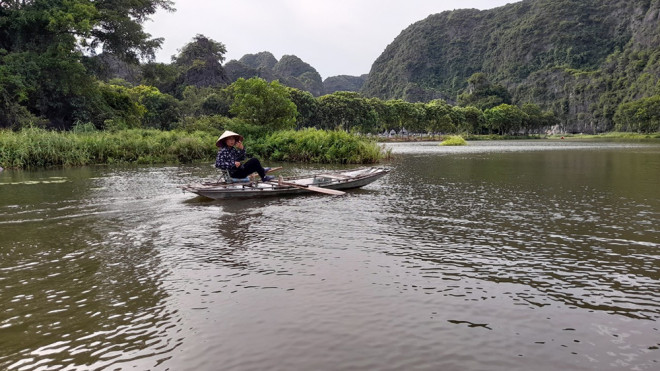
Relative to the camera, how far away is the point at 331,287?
7.02 meters

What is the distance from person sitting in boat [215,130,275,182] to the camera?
1545 centimetres

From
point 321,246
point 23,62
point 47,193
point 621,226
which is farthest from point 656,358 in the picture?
point 23,62

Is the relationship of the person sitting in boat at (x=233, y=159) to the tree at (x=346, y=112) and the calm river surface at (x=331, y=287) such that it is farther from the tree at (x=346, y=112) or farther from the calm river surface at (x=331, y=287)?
the tree at (x=346, y=112)

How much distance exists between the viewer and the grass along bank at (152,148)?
2809cm

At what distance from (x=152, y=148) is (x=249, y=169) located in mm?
19533

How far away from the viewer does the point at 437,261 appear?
27.5ft

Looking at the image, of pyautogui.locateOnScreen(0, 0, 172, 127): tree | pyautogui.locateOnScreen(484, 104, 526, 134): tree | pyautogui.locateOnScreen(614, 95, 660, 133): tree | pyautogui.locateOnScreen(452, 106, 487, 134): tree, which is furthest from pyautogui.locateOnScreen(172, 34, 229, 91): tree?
pyautogui.locateOnScreen(614, 95, 660, 133): tree

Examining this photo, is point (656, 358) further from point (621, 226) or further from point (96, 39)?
point (96, 39)

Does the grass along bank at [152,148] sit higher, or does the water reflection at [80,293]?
the grass along bank at [152,148]

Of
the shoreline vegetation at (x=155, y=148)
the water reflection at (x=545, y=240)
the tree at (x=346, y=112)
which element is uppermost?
the tree at (x=346, y=112)

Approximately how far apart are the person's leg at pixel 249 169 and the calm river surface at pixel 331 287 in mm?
2297

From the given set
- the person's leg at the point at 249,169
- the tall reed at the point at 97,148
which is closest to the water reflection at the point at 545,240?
the person's leg at the point at 249,169

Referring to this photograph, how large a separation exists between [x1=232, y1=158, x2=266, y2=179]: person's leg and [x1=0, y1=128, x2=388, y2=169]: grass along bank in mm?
16038

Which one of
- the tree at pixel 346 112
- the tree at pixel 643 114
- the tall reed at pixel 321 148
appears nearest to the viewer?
the tall reed at pixel 321 148
